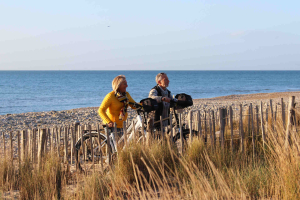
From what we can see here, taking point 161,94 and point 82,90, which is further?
point 82,90

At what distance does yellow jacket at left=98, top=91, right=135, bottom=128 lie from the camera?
15.0ft

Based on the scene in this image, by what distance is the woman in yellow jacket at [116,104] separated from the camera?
15.0ft

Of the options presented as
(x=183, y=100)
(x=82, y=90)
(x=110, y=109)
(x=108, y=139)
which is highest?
(x=183, y=100)

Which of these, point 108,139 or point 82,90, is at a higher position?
point 108,139

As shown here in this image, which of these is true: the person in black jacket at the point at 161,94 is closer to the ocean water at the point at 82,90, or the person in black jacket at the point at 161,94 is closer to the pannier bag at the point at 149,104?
the pannier bag at the point at 149,104

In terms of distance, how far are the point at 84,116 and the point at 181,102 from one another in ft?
37.9

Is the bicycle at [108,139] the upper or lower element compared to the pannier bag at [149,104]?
lower

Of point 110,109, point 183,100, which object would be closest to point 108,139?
point 110,109

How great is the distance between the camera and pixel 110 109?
4703 mm

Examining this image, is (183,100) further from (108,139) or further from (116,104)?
(108,139)

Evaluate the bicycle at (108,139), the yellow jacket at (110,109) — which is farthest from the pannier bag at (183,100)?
the yellow jacket at (110,109)

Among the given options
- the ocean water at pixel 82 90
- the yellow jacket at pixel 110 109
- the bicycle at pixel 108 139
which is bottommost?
the ocean water at pixel 82 90

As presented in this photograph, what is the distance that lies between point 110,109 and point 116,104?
0.13 m

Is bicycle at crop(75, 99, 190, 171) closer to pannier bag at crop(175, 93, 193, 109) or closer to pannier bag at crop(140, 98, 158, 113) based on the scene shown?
pannier bag at crop(140, 98, 158, 113)
